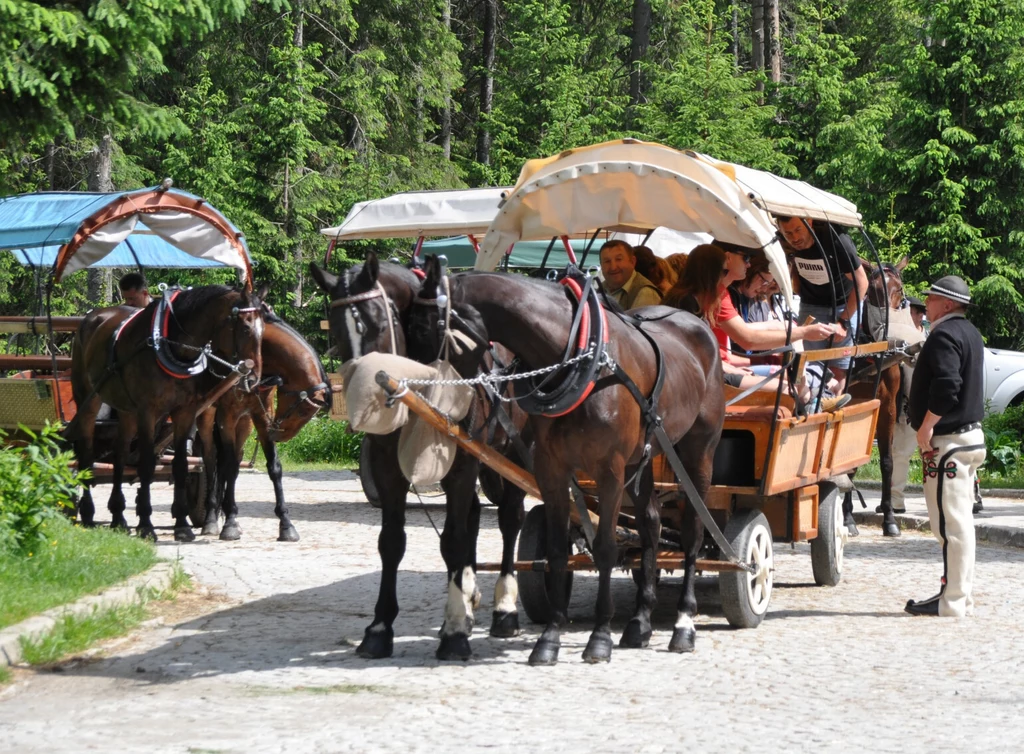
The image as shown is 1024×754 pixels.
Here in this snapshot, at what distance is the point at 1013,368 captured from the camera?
21172mm

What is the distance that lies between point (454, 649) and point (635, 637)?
1077mm

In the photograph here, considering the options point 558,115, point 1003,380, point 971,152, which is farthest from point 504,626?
point 558,115

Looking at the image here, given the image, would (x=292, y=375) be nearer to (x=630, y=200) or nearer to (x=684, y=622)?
(x=630, y=200)

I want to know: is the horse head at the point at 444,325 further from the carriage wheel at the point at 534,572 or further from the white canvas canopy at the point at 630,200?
the white canvas canopy at the point at 630,200

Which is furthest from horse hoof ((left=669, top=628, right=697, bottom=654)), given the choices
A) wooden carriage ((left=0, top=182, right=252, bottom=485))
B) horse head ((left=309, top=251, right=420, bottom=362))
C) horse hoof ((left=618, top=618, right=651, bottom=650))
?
wooden carriage ((left=0, top=182, right=252, bottom=485))

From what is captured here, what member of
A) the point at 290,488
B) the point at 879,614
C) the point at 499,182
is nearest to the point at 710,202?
the point at 879,614

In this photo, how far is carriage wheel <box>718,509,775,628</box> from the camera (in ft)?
27.9

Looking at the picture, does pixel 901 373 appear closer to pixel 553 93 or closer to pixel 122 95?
pixel 122 95

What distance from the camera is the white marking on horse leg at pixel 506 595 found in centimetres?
844

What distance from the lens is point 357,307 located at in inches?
272

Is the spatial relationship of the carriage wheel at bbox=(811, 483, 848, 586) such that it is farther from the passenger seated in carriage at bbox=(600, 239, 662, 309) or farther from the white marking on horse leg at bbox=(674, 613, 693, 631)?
the white marking on horse leg at bbox=(674, 613, 693, 631)

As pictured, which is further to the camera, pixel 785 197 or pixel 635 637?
pixel 785 197

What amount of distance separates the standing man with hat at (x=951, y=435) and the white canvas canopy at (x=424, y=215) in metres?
5.31

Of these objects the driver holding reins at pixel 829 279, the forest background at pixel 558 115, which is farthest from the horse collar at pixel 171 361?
the driver holding reins at pixel 829 279
